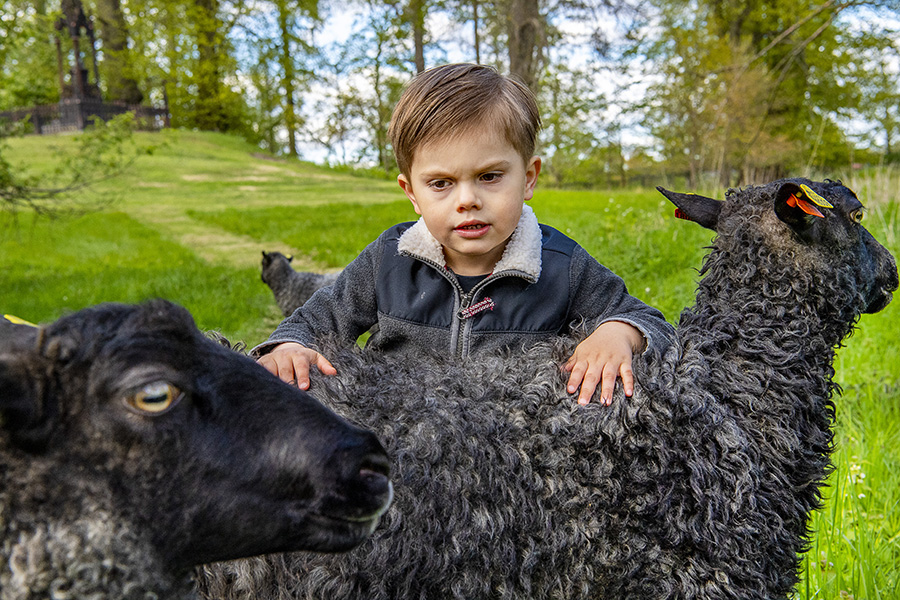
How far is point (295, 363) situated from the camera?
249cm

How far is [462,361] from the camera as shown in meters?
2.66

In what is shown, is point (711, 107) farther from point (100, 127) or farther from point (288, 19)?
point (288, 19)

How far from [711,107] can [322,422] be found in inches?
694

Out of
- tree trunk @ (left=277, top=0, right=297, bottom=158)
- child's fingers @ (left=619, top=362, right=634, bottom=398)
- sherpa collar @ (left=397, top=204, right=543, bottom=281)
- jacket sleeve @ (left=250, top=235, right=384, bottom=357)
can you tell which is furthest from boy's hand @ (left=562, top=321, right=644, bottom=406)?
tree trunk @ (left=277, top=0, right=297, bottom=158)

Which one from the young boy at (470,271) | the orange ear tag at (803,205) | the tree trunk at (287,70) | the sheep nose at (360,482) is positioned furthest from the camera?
the tree trunk at (287,70)

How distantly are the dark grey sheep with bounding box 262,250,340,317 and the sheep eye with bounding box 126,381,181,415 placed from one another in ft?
20.8

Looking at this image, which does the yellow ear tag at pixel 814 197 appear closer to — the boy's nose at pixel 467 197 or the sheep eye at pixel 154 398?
the boy's nose at pixel 467 197

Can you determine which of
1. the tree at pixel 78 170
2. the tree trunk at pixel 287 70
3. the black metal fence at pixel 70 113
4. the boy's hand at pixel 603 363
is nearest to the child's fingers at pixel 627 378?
the boy's hand at pixel 603 363

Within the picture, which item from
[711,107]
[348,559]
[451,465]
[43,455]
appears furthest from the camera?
[711,107]

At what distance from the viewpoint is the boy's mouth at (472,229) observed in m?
2.89

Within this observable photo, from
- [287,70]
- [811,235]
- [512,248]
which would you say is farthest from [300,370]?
[287,70]

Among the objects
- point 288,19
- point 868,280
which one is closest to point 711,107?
point 868,280

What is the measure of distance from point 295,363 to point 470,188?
1028 millimetres

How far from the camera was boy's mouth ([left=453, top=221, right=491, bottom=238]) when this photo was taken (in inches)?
114
